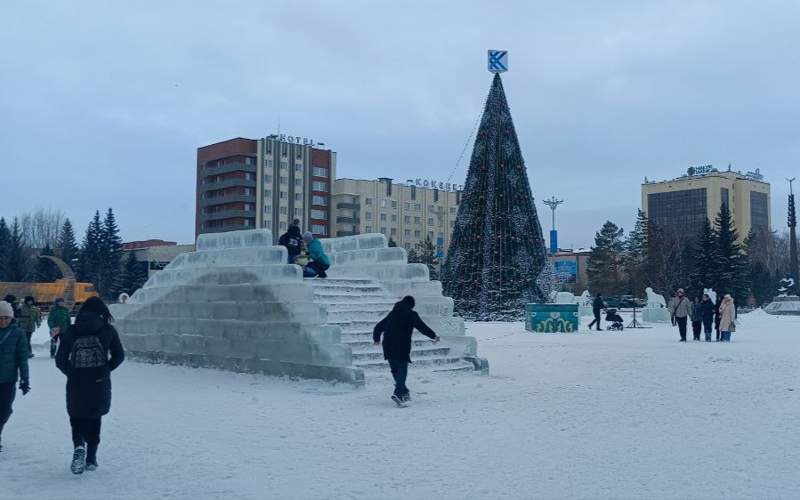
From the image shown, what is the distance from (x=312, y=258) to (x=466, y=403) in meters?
7.03

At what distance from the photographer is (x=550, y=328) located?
87.3ft

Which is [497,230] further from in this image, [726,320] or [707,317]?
[726,320]

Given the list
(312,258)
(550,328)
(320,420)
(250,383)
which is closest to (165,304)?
(312,258)

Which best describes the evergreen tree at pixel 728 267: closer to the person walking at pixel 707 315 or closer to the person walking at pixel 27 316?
the person walking at pixel 707 315

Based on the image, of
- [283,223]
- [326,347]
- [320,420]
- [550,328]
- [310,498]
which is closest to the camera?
[310,498]

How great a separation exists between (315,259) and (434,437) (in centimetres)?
883

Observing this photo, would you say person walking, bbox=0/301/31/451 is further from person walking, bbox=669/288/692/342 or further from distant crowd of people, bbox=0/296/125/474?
person walking, bbox=669/288/692/342

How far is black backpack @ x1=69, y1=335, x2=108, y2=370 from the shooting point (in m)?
6.71

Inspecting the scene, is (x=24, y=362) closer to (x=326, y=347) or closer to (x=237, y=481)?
(x=237, y=481)

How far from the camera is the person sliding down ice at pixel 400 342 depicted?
416 inches

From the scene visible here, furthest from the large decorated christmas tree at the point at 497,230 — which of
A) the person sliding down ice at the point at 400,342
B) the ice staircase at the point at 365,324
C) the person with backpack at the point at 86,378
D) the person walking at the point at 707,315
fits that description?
the person with backpack at the point at 86,378

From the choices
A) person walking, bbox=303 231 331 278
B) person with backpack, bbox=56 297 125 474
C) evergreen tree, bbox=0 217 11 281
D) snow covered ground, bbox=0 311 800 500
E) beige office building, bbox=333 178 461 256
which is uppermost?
beige office building, bbox=333 178 461 256

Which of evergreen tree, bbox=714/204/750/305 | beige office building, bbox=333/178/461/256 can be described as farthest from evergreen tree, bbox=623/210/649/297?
beige office building, bbox=333/178/461/256

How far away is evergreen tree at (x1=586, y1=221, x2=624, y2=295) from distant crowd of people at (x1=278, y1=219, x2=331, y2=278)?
65.6m
